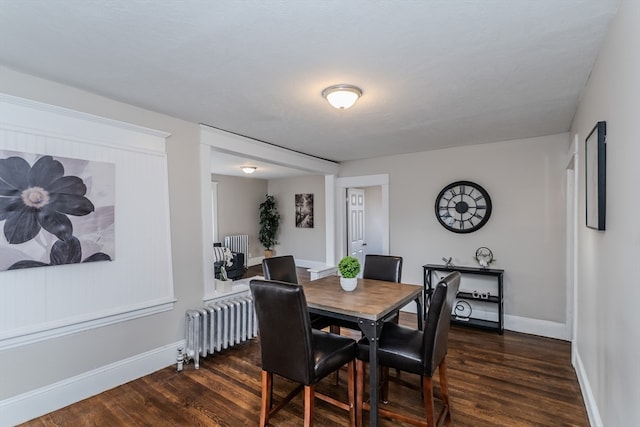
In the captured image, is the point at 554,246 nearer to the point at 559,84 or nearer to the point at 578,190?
the point at 578,190

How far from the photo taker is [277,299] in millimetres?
1871

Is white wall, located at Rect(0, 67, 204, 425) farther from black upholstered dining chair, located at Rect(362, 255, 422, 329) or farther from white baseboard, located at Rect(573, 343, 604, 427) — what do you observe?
white baseboard, located at Rect(573, 343, 604, 427)

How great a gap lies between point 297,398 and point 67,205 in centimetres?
230

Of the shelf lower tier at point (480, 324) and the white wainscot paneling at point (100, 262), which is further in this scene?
the shelf lower tier at point (480, 324)

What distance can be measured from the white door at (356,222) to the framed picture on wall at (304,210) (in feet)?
5.98

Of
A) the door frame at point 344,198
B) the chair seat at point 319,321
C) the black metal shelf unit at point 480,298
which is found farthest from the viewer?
Result: the door frame at point 344,198

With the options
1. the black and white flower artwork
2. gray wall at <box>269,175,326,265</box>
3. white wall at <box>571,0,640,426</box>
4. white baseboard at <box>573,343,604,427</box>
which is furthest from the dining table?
gray wall at <box>269,175,326,265</box>

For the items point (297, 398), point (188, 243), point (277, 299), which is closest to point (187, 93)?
point (188, 243)

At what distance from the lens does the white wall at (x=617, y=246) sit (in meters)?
1.28

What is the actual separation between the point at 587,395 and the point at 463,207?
2473 mm

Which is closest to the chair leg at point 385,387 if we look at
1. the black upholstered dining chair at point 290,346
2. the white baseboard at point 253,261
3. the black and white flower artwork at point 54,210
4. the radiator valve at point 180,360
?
the black upholstered dining chair at point 290,346

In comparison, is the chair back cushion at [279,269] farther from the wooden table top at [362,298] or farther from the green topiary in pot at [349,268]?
the green topiary in pot at [349,268]

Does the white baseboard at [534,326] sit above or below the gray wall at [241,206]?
below

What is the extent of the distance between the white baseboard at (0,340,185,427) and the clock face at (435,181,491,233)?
3.66 m
